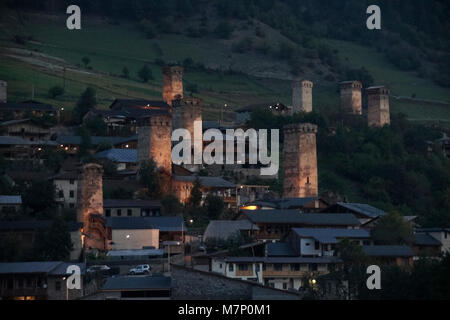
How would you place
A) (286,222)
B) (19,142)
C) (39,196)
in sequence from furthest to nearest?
1. (19,142)
2. (39,196)
3. (286,222)

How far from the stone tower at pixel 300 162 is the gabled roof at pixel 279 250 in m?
17.0

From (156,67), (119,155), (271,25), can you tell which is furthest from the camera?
(271,25)

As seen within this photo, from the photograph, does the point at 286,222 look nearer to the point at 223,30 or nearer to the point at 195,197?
the point at 195,197

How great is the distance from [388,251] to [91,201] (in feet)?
58.6

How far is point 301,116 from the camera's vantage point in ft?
333

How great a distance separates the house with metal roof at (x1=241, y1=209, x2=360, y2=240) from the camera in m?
69.1

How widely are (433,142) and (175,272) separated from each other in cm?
6047

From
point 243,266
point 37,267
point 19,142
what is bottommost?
point 243,266

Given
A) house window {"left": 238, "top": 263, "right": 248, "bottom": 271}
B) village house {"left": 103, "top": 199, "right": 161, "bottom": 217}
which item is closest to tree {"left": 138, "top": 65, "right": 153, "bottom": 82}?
village house {"left": 103, "top": 199, "right": 161, "bottom": 217}

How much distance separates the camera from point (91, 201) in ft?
233

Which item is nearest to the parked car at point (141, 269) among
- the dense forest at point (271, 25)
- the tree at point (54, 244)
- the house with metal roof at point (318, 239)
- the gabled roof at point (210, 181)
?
the tree at point (54, 244)

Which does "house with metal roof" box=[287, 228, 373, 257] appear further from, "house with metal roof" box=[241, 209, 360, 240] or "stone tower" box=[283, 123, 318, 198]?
"stone tower" box=[283, 123, 318, 198]

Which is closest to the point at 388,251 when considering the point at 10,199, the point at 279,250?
the point at 279,250

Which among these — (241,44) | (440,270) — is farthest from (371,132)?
(241,44)
